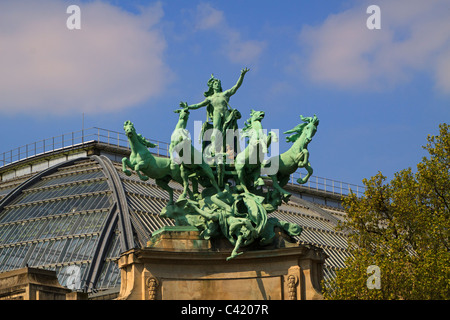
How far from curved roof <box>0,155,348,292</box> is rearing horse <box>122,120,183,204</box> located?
68.4 feet

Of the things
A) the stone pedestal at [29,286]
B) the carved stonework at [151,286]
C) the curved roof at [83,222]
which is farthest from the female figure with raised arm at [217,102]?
the curved roof at [83,222]

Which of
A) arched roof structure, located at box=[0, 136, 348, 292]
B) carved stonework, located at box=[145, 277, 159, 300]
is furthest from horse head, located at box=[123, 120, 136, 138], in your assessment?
arched roof structure, located at box=[0, 136, 348, 292]

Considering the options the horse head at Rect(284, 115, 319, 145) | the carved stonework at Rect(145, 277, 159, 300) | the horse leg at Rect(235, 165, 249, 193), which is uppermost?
the horse head at Rect(284, 115, 319, 145)

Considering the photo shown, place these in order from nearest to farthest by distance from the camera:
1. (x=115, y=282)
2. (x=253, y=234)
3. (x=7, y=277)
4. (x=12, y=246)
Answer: (x=253, y=234) < (x=7, y=277) < (x=115, y=282) < (x=12, y=246)

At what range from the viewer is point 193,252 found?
49250 mm

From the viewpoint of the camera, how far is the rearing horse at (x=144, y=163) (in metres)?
49.2

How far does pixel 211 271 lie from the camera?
163 feet

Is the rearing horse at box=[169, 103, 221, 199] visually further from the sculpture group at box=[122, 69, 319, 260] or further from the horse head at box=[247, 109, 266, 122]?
the horse head at box=[247, 109, 266, 122]

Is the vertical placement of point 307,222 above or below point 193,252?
above

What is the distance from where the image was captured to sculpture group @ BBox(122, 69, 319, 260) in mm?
49250
